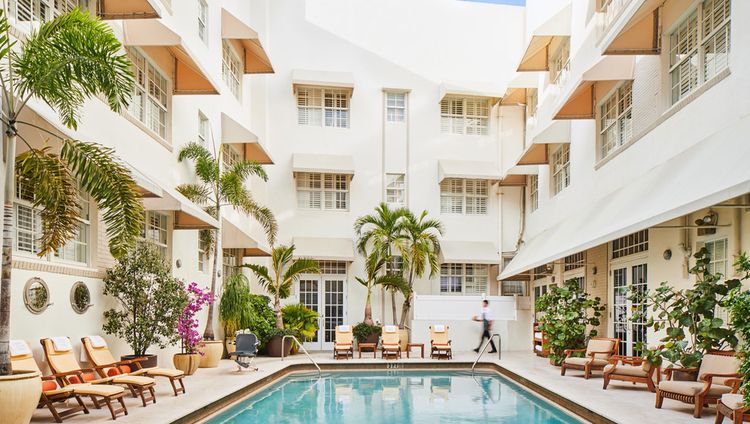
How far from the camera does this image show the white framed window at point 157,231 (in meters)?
12.1

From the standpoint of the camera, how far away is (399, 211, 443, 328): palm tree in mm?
18484

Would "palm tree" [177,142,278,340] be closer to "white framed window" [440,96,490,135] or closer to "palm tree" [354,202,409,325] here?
"palm tree" [354,202,409,325]

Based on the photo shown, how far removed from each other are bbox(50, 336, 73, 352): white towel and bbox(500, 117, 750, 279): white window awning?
720 cm

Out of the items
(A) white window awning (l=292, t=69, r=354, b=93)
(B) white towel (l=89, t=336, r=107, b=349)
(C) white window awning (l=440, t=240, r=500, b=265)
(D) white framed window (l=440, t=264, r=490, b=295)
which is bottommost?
(B) white towel (l=89, t=336, r=107, b=349)

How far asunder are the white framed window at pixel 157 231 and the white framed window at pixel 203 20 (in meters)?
4.56

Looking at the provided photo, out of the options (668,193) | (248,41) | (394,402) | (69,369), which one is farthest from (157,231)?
(668,193)

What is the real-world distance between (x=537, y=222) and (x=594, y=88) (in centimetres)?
562

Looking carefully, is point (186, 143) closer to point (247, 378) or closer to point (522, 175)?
point (247, 378)

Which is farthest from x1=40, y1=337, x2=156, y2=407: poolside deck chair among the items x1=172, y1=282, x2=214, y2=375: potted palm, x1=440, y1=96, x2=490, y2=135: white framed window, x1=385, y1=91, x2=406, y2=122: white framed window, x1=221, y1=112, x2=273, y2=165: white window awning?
x1=440, y1=96, x2=490, y2=135: white framed window

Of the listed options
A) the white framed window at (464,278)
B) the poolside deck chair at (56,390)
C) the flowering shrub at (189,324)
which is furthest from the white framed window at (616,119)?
the poolside deck chair at (56,390)

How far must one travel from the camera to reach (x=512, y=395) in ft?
38.4

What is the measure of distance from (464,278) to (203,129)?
909cm

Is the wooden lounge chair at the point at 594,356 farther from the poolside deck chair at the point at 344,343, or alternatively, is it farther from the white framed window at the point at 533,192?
the white framed window at the point at 533,192

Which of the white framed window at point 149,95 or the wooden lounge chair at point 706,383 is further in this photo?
the white framed window at point 149,95
